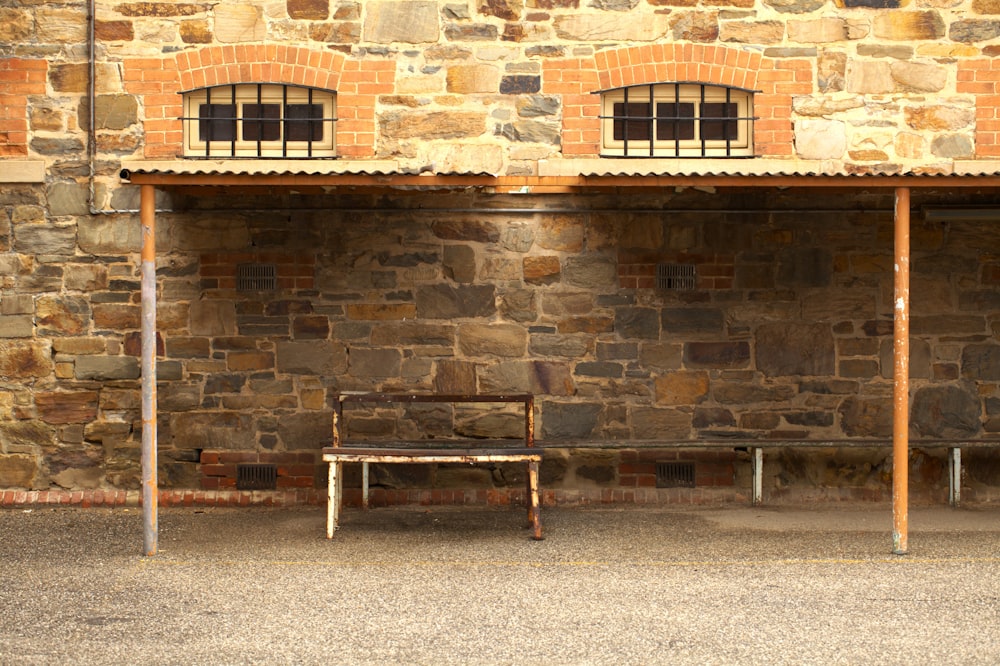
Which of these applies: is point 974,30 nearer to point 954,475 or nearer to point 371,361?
point 954,475

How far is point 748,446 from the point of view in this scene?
862 cm

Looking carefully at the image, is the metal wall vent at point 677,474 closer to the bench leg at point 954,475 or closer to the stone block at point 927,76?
the bench leg at point 954,475

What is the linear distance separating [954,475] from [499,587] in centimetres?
428

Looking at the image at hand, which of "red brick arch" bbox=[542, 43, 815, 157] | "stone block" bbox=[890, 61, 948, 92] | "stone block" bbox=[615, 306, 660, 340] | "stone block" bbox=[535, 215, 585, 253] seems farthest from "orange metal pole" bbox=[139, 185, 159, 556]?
"stone block" bbox=[890, 61, 948, 92]

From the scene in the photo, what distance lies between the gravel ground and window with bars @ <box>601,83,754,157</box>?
2804 mm

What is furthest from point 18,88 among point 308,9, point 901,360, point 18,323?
point 901,360

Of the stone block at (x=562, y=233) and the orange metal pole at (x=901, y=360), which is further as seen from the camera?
the stone block at (x=562, y=233)

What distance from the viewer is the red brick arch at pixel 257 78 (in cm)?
856

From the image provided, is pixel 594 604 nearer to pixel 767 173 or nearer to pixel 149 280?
pixel 767 173

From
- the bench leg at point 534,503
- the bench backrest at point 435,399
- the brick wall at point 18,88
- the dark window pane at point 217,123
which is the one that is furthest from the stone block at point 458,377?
the brick wall at point 18,88

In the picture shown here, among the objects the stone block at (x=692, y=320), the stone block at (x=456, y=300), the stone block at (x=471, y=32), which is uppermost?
the stone block at (x=471, y=32)

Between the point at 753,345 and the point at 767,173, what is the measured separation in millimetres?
2359

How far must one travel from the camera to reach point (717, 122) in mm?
8781

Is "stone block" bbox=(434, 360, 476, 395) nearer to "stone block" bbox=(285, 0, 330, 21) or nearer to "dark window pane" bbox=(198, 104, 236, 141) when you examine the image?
"dark window pane" bbox=(198, 104, 236, 141)
